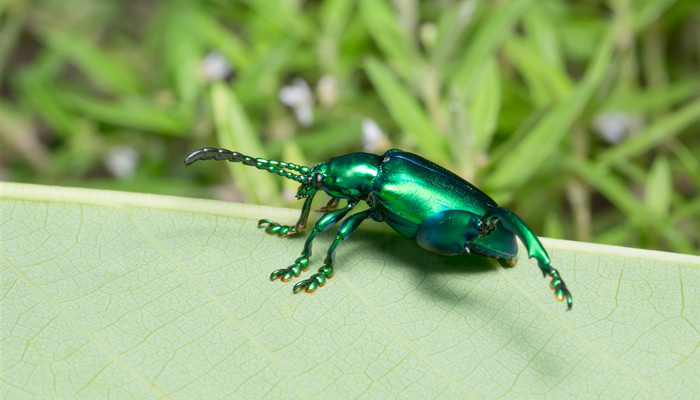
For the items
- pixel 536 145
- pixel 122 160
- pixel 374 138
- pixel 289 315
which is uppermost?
pixel 122 160

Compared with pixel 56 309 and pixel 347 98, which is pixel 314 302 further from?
pixel 347 98

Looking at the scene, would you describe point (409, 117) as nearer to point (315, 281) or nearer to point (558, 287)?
point (315, 281)

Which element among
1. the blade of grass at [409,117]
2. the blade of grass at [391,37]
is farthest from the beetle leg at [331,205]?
the blade of grass at [391,37]

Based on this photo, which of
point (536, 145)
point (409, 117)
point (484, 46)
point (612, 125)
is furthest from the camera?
point (612, 125)

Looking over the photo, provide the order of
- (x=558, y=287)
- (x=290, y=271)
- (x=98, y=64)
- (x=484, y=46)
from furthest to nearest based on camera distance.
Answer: (x=98, y=64)
(x=484, y=46)
(x=290, y=271)
(x=558, y=287)

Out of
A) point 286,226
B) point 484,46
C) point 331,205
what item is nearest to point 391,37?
point 484,46

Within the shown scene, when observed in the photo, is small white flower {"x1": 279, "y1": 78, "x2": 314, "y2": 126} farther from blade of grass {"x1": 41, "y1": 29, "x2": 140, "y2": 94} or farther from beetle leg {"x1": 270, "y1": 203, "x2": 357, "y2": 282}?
beetle leg {"x1": 270, "y1": 203, "x2": 357, "y2": 282}

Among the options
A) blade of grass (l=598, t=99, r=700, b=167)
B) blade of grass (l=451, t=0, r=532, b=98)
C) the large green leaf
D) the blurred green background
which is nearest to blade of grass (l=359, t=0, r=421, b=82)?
the blurred green background

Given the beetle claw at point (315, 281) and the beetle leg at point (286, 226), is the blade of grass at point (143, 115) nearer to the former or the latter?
the beetle leg at point (286, 226)
